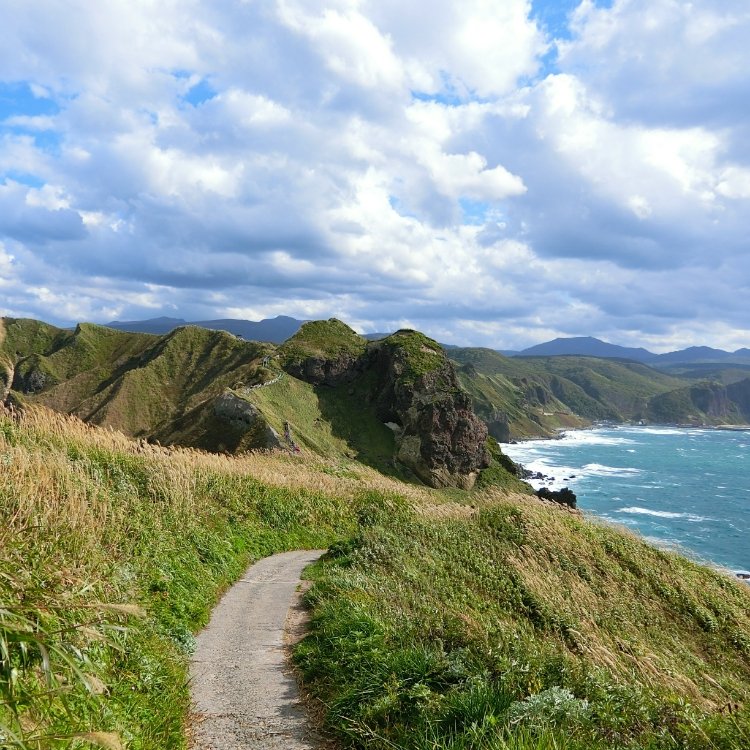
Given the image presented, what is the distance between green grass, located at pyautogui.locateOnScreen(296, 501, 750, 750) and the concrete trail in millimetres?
469

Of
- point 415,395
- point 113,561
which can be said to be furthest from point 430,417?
point 113,561

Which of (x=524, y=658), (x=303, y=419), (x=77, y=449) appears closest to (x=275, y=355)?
(x=303, y=419)

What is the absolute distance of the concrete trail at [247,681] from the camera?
21.7 feet

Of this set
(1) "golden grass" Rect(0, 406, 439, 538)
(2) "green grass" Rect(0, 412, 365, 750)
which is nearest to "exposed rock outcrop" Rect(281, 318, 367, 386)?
(1) "golden grass" Rect(0, 406, 439, 538)

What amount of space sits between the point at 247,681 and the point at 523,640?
4.11 metres

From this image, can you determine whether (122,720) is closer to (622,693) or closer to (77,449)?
(622,693)

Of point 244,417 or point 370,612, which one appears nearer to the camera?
point 370,612

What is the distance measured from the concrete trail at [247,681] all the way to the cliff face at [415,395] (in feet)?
364

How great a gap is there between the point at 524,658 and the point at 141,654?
4902 mm

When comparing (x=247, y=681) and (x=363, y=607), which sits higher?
(x=363, y=607)

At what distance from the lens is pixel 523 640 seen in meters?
8.28

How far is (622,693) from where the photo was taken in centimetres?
655

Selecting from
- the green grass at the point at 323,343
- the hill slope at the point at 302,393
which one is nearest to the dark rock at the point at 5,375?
the hill slope at the point at 302,393

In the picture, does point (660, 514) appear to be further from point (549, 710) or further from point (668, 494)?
point (549, 710)
